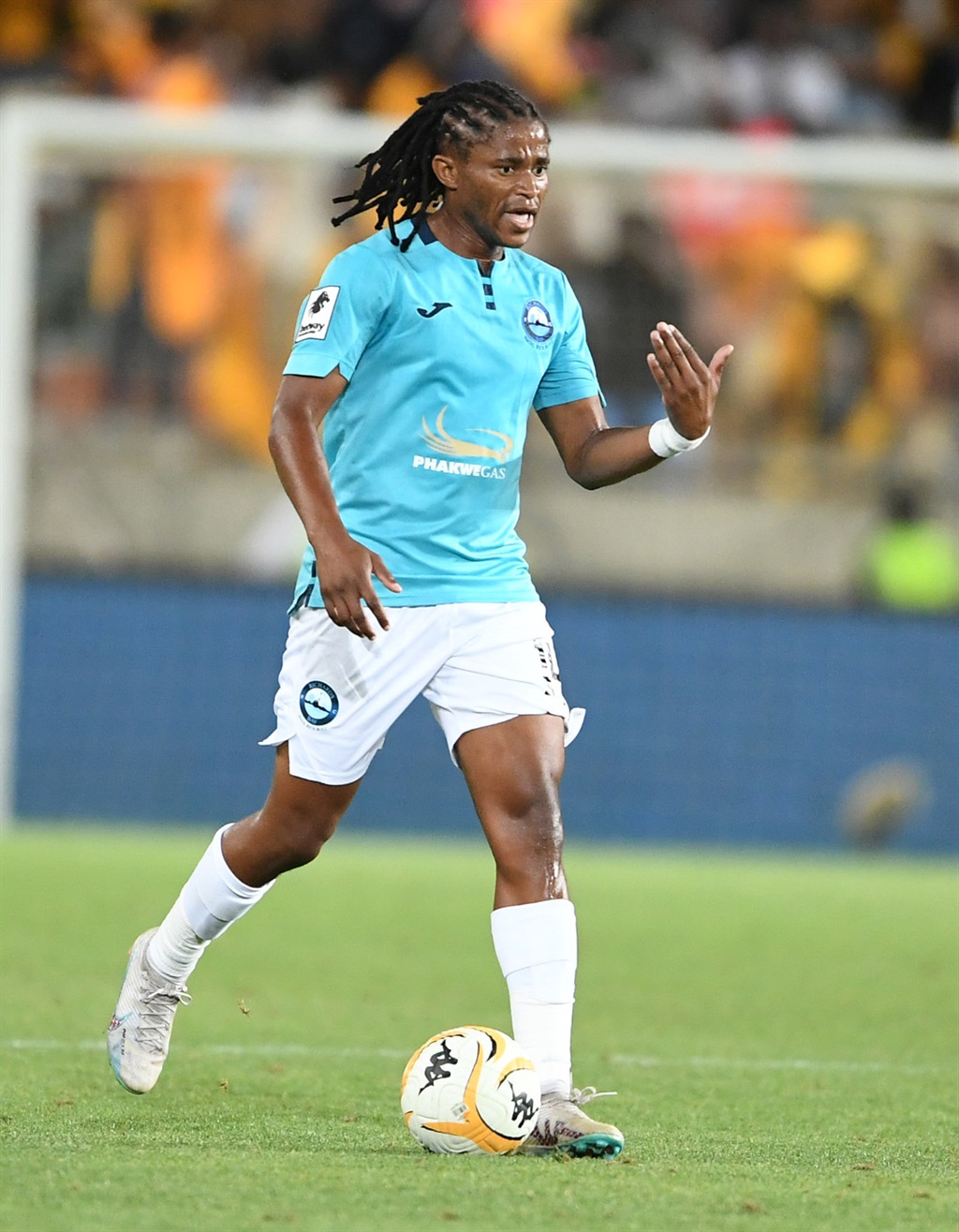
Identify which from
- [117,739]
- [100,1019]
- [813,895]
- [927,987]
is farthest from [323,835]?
[117,739]

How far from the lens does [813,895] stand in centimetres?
1065

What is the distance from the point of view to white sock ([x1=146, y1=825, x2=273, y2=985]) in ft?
16.9

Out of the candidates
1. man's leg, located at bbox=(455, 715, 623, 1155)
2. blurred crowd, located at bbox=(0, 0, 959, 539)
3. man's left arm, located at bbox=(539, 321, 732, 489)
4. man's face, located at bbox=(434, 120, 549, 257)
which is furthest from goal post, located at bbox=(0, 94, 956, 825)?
man's leg, located at bbox=(455, 715, 623, 1155)

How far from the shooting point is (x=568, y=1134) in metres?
4.44

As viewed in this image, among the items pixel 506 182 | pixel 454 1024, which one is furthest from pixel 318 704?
pixel 454 1024

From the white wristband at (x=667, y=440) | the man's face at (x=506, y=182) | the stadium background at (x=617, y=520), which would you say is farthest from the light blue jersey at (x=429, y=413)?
the stadium background at (x=617, y=520)

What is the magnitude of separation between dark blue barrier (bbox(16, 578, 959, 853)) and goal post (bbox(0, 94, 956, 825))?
1.67 feet

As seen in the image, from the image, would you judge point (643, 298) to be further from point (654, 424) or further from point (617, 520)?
point (654, 424)

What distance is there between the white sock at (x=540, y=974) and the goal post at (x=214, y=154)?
776 centimetres

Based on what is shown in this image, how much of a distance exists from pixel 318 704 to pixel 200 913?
68cm

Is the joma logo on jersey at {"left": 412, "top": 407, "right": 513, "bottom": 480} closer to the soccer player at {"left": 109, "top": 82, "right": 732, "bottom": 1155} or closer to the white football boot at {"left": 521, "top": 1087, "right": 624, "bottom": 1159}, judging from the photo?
the soccer player at {"left": 109, "top": 82, "right": 732, "bottom": 1155}

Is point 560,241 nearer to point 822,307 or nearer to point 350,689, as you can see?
point 822,307

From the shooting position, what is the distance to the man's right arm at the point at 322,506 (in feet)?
14.8

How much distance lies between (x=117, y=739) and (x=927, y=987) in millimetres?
6368
